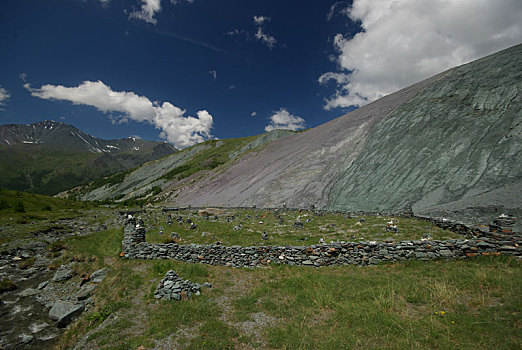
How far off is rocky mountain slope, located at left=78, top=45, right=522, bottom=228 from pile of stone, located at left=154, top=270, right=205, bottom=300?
22453mm

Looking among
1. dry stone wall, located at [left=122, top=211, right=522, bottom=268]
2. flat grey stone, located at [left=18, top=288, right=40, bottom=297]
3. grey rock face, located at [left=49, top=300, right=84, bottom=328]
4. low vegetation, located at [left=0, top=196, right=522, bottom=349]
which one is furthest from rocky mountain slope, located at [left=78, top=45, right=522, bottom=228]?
flat grey stone, located at [left=18, top=288, right=40, bottom=297]

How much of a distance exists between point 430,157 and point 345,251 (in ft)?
79.4

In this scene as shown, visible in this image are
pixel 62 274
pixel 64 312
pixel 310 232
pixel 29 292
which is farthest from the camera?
pixel 310 232

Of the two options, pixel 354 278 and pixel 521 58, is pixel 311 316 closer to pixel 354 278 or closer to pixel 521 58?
pixel 354 278

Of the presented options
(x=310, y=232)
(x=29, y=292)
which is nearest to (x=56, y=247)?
(x=29, y=292)

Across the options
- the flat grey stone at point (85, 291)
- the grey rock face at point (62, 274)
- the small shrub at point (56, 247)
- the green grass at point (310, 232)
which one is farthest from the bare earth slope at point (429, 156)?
the grey rock face at point (62, 274)

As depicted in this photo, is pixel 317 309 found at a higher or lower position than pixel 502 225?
lower

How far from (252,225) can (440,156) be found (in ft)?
84.3

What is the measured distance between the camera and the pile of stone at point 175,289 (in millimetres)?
9531

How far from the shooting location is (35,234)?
85.9ft

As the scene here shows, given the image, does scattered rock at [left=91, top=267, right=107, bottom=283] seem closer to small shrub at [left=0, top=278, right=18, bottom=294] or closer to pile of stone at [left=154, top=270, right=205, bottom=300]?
small shrub at [left=0, top=278, right=18, bottom=294]

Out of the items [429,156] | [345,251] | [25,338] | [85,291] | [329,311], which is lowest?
[25,338]

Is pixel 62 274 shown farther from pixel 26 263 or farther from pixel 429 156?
pixel 429 156

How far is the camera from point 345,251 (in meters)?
12.7
